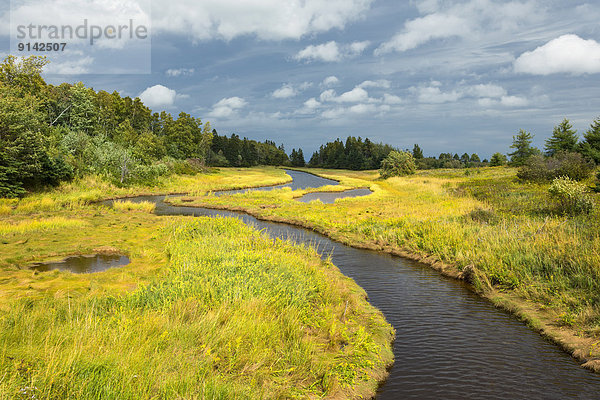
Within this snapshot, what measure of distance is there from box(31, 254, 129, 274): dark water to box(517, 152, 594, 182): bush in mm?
43730

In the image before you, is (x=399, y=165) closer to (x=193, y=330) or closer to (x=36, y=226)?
(x=36, y=226)

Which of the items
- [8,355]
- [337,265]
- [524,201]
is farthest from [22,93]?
[524,201]

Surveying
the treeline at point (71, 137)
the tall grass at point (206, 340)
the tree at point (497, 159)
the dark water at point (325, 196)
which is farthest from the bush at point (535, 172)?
the tree at point (497, 159)

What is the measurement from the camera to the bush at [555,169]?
38.3 m

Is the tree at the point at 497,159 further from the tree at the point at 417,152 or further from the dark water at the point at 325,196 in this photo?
the dark water at the point at 325,196

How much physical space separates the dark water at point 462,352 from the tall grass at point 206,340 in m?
0.79

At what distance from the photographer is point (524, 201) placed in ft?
87.7

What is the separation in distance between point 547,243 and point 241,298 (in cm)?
1321

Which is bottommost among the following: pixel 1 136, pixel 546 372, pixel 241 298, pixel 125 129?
pixel 546 372

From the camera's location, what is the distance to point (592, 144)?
180 ft

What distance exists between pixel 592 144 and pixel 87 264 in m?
70.6

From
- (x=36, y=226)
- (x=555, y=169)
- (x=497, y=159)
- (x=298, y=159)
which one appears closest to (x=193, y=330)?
(x=36, y=226)

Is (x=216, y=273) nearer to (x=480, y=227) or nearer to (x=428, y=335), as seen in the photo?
(x=428, y=335)

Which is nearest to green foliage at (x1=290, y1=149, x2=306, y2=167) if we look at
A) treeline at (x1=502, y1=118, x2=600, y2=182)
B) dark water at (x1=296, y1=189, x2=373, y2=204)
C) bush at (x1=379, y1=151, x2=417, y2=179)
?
bush at (x1=379, y1=151, x2=417, y2=179)
